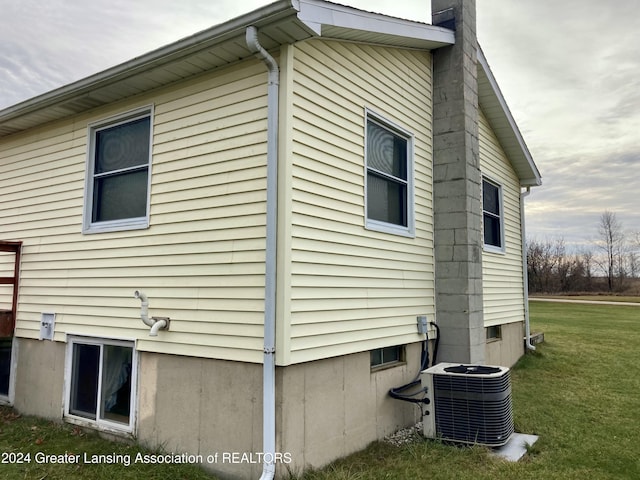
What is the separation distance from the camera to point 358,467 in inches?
165

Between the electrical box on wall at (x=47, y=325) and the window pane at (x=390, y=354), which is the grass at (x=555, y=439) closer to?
the window pane at (x=390, y=354)

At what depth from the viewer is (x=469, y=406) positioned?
4.71m

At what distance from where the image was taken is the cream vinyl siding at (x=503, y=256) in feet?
26.5

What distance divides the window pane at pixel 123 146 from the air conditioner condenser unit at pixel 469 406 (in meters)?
4.07

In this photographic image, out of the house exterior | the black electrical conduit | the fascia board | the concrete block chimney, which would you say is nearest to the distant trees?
the concrete block chimney

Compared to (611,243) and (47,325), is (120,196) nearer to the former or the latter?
(47,325)

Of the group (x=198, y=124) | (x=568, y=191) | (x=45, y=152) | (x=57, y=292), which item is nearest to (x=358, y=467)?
(x=198, y=124)

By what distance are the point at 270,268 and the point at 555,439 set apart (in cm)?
375

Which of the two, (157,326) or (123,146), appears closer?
(157,326)

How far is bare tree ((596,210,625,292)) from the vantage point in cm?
5341

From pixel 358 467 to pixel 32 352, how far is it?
4548mm

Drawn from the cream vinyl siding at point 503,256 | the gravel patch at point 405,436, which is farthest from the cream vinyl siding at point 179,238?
the cream vinyl siding at point 503,256

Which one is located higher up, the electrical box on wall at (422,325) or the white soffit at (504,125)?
the white soffit at (504,125)

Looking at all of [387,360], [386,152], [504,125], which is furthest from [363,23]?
[504,125]
